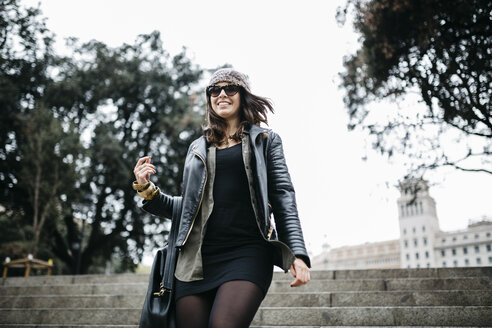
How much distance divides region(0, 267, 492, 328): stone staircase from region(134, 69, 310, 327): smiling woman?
2.73 meters

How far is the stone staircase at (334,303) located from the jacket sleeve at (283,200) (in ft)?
9.17

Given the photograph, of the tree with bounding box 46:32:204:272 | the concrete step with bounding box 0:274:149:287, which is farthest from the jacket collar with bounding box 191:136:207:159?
the tree with bounding box 46:32:204:272

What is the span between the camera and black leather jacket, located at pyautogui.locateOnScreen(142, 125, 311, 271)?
77.3 inches

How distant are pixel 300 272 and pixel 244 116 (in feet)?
3.11

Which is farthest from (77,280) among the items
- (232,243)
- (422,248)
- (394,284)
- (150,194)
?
(422,248)

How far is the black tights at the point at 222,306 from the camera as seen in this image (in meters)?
1.74

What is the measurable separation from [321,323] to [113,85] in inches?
652

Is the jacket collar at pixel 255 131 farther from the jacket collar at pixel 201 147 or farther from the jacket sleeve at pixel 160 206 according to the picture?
the jacket sleeve at pixel 160 206

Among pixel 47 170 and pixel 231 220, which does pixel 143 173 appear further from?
pixel 47 170

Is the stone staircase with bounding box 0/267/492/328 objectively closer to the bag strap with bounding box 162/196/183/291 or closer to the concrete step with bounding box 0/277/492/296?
the concrete step with bounding box 0/277/492/296

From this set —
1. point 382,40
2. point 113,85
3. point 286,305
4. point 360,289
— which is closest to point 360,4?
point 382,40

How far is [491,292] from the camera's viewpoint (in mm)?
4699

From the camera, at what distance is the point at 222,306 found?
5.78 ft

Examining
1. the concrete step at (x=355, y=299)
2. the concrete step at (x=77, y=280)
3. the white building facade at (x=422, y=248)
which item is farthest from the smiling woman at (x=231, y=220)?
the white building facade at (x=422, y=248)
